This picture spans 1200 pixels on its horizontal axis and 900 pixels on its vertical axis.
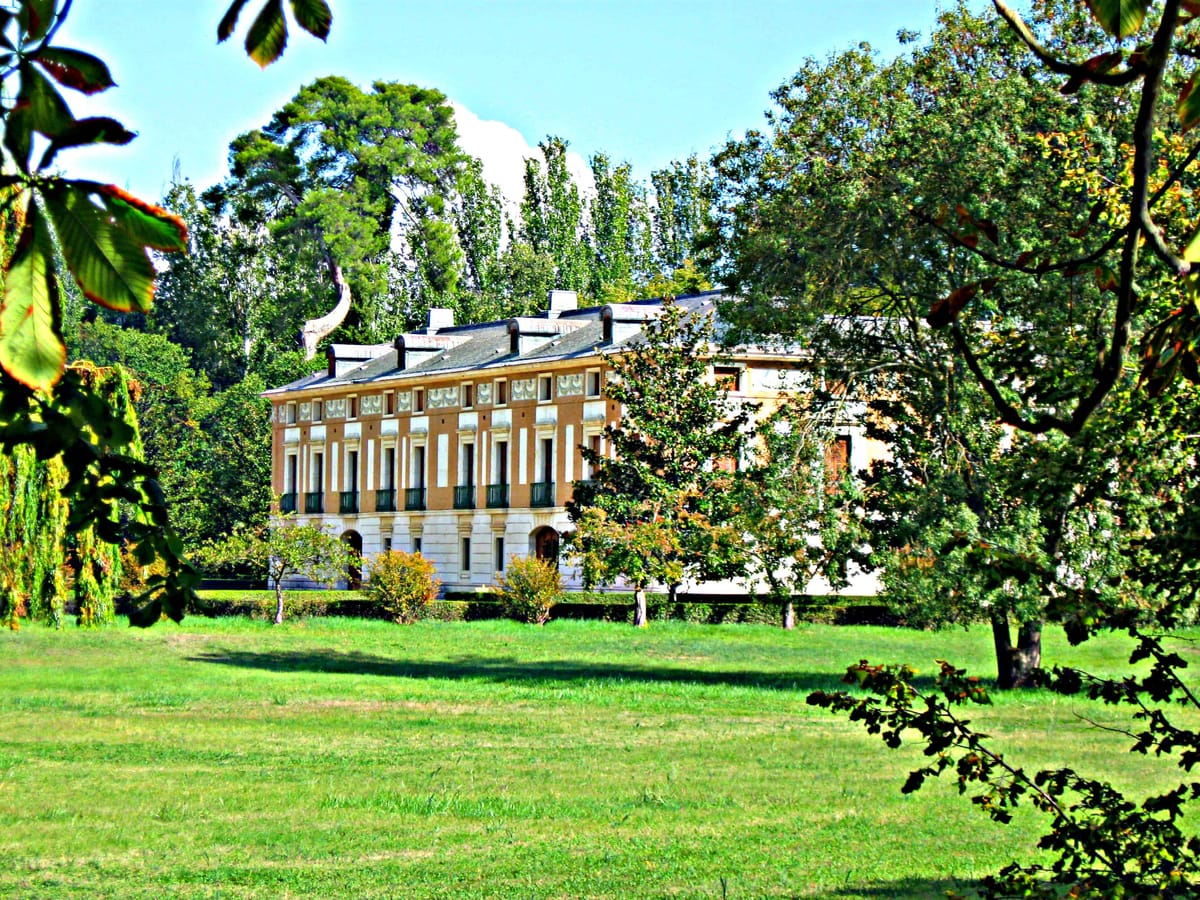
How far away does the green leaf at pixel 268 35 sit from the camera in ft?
7.64

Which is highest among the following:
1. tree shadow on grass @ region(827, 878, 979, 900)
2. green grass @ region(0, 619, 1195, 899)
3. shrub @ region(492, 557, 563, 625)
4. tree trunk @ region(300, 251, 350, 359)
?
tree trunk @ region(300, 251, 350, 359)

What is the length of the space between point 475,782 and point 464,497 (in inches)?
1613

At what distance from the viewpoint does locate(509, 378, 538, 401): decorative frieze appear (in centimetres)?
5206

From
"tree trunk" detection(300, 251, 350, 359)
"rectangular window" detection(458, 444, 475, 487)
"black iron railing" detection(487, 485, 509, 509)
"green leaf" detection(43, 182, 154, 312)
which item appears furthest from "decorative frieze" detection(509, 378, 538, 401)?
"green leaf" detection(43, 182, 154, 312)

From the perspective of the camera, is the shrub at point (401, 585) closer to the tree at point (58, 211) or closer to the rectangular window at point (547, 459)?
the rectangular window at point (547, 459)

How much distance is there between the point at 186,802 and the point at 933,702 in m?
9.06

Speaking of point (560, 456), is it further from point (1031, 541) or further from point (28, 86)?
point (28, 86)

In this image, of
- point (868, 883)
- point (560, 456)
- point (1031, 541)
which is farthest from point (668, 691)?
point (560, 456)

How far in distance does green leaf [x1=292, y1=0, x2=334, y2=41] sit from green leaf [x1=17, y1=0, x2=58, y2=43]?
35 cm

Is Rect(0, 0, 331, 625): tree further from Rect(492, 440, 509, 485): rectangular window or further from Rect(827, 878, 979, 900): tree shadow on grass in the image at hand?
Rect(492, 440, 509, 485): rectangular window

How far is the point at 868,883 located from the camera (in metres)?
9.65

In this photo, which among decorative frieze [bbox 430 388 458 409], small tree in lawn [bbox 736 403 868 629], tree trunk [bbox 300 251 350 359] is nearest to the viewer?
small tree in lawn [bbox 736 403 868 629]

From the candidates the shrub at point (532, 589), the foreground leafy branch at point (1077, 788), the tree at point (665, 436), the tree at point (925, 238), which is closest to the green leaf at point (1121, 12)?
the foreground leafy branch at point (1077, 788)

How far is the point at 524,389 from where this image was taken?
2064 inches
